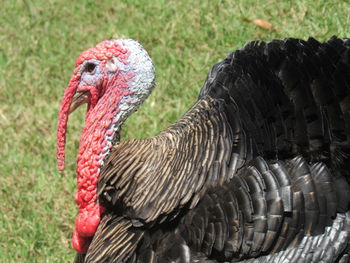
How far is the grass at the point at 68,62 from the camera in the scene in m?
4.62

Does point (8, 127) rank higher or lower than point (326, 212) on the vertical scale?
lower

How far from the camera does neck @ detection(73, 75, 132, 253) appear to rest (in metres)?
3.35

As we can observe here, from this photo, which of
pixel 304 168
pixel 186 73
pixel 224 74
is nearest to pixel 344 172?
pixel 304 168

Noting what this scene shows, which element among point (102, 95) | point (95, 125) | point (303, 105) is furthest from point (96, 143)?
point (303, 105)

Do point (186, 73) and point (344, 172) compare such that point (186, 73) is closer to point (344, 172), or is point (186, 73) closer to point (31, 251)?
point (31, 251)

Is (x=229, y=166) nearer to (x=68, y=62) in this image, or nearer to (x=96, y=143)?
(x=96, y=143)

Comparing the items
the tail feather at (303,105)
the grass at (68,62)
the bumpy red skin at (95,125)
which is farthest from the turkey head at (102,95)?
the grass at (68,62)

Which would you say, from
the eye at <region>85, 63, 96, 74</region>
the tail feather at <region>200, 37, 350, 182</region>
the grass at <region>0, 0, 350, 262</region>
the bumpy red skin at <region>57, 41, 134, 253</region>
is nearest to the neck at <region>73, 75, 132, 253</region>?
the bumpy red skin at <region>57, 41, 134, 253</region>

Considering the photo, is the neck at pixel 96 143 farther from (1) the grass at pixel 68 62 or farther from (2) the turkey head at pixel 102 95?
(1) the grass at pixel 68 62

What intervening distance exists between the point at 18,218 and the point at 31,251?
32 cm

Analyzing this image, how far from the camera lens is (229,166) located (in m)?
3.13

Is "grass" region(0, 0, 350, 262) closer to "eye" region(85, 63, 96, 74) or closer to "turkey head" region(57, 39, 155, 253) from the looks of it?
"turkey head" region(57, 39, 155, 253)

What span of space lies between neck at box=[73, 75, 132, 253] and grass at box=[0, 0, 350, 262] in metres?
1.08

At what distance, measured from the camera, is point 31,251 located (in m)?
4.36
